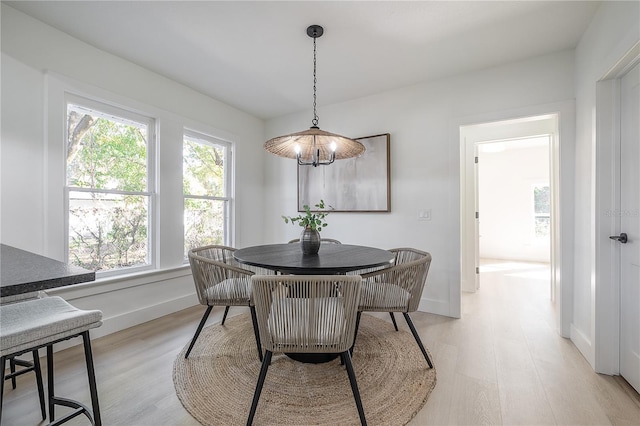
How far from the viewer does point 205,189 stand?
3.62 m

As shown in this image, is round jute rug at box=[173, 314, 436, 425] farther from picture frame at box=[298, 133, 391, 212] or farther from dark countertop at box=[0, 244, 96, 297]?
picture frame at box=[298, 133, 391, 212]

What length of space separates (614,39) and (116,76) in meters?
3.85

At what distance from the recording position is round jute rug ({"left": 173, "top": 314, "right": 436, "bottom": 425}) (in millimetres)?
1521

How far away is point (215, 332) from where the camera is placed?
2535 millimetres

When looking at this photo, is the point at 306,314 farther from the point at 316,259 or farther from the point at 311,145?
the point at 311,145

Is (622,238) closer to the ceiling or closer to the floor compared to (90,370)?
closer to the ceiling

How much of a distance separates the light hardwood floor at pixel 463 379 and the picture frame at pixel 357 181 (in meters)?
1.44

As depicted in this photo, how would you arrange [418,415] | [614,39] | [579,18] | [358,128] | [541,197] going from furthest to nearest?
[541,197], [358,128], [579,18], [614,39], [418,415]

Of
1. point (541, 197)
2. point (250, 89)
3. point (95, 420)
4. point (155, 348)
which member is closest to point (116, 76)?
point (250, 89)

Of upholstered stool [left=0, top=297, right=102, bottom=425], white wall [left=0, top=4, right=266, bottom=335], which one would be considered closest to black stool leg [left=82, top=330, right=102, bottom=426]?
upholstered stool [left=0, top=297, right=102, bottom=425]

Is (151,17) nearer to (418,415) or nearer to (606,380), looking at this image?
(418,415)

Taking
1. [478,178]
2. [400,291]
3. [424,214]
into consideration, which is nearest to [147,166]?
[400,291]

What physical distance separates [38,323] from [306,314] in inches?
42.5

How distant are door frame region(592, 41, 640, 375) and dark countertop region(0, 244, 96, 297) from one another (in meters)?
2.86
